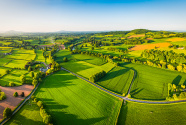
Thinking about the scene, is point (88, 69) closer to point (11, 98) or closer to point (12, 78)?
point (11, 98)

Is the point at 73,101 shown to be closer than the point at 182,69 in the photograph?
Yes

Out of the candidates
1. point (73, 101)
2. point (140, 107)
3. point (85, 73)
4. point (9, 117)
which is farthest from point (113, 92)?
point (9, 117)

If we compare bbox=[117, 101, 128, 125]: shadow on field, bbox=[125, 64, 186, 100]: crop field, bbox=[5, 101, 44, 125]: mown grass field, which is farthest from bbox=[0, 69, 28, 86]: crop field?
bbox=[125, 64, 186, 100]: crop field

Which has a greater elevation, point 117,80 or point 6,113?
point 117,80

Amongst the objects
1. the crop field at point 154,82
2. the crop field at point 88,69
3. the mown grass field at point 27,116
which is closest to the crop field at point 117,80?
the crop field at point 154,82

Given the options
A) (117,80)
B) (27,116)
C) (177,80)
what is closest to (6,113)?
(27,116)

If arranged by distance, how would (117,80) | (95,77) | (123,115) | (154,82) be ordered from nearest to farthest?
(123,115) → (154,82) → (95,77) → (117,80)

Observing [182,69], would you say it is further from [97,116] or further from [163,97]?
[97,116]
